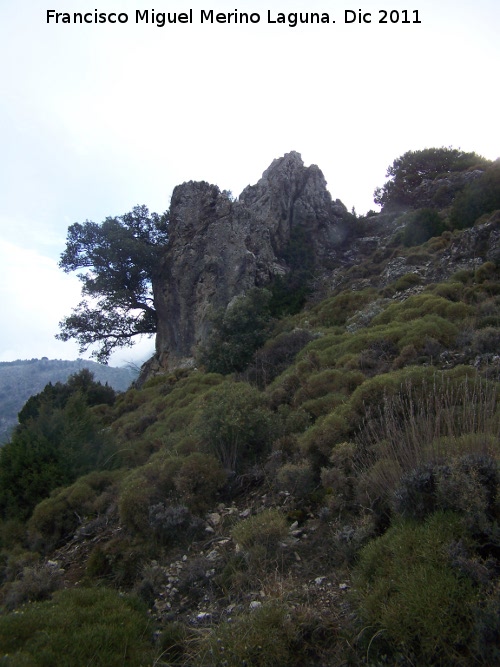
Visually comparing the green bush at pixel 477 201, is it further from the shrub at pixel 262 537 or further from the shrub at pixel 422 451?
the shrub at pixel 262 537

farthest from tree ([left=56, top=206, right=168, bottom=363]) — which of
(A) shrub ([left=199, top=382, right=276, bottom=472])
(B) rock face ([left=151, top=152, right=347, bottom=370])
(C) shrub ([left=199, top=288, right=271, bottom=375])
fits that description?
(A) shrub ([left=199, top=382, right=276, bottom=472])

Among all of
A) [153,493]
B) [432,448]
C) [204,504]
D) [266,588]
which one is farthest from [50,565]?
[432,448]

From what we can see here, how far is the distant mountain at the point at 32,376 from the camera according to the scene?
6371 cm

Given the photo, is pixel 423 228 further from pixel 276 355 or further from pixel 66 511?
pixel 66 511

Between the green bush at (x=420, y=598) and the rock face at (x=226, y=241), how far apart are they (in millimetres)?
18439

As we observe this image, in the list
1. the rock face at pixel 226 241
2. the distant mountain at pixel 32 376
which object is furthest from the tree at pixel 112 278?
the distant mountain at pixel 32 376

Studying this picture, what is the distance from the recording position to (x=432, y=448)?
4.36 meters

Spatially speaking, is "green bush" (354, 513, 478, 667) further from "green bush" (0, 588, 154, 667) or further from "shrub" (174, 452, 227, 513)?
"shrub" (174, 452, 227, 513)

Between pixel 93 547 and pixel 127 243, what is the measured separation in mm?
22562

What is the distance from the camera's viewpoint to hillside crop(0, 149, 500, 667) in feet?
10.7

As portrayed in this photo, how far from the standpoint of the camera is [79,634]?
397cm

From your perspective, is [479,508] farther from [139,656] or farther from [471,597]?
[139,656]

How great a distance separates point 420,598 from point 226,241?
2266cm

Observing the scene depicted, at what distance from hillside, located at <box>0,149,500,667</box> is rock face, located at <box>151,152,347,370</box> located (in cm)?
982
